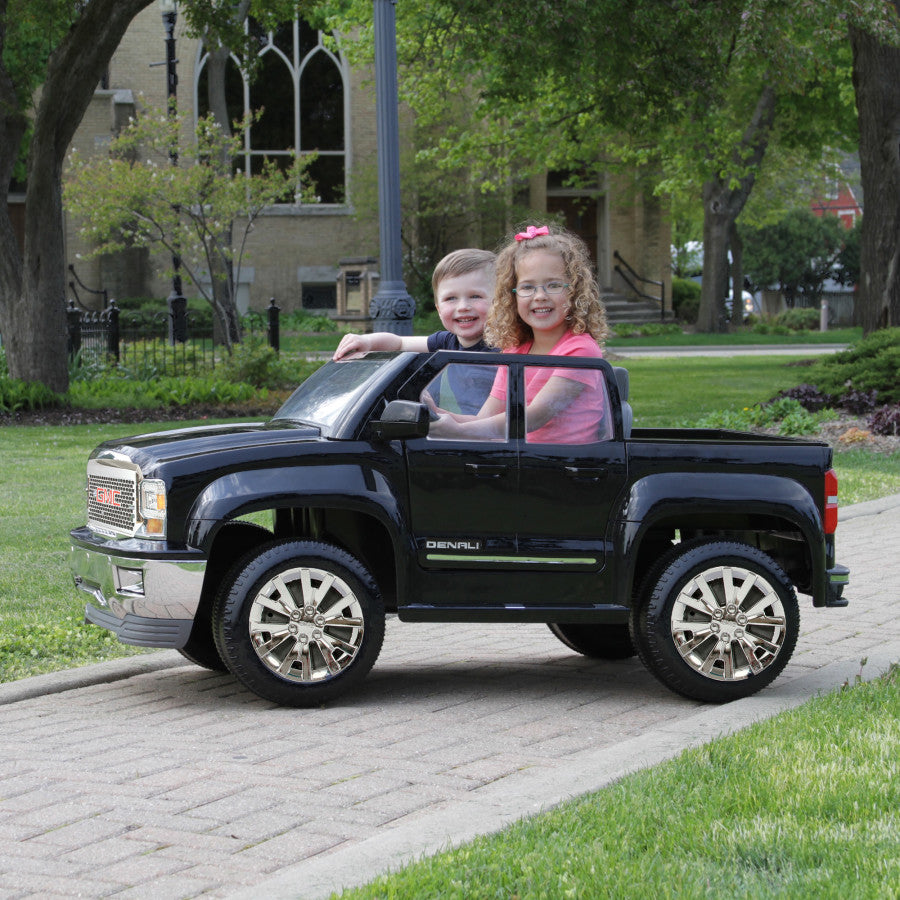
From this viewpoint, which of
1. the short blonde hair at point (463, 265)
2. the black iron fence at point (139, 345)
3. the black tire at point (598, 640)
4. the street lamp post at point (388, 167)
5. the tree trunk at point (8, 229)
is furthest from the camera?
the black iron fence at point (139, 345)

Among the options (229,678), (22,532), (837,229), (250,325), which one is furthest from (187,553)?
(837,229)

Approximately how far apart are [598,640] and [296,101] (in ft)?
123

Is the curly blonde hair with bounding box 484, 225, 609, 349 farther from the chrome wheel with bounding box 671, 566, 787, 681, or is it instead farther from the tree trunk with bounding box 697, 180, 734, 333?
the tree trunk with bounding box 697, 180, 734, 333

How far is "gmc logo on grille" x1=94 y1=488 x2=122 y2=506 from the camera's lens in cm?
592

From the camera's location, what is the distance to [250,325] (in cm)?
3647

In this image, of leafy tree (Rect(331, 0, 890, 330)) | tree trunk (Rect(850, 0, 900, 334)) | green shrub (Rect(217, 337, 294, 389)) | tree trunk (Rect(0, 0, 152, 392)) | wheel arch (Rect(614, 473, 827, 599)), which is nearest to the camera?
wheel arch (Rect(614, 473, 827, 599))

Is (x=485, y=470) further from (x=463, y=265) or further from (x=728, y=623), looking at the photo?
(x=728, y=623)

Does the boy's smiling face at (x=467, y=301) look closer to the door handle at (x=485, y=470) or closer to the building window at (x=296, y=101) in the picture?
the door handle at (x=485, y=470)

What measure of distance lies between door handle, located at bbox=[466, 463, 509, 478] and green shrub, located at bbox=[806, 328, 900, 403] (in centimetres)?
1216

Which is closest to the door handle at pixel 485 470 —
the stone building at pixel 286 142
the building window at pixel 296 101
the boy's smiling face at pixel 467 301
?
the boy's smiling face at pixel 467 301

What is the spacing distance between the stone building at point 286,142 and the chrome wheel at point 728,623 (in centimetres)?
3484

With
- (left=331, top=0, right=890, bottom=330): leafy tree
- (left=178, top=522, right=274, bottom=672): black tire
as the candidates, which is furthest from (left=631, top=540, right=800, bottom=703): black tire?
(left=331, top=0, right=890, bottom=330): leafy tree

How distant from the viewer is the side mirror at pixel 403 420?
572cm

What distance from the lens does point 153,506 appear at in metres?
5.67
